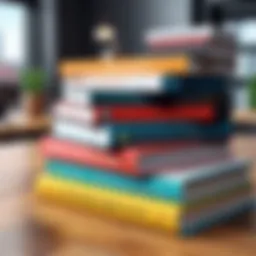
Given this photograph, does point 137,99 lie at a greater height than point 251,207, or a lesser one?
greater

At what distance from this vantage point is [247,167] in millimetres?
779

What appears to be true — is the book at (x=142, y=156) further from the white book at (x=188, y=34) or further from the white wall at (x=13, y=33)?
the white wall at (x=13, y=33)

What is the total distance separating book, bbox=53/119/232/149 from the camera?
28.1 inches

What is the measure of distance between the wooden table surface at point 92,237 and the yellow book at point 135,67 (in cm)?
20

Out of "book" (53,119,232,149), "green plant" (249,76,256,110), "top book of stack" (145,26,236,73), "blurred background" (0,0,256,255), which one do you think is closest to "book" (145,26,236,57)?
"top book of stack" (145,26,236,73)

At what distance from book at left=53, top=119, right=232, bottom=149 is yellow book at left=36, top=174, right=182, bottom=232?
2.7 inches

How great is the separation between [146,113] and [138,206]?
128 mm

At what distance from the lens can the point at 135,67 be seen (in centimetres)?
73

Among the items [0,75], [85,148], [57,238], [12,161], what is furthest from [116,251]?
[0,75]

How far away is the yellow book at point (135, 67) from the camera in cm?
71

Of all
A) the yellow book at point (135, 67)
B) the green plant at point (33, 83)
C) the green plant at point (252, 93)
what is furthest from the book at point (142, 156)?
the green plant at point (252, 93)

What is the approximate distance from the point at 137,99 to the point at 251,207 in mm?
232

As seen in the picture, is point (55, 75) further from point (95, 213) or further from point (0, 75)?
point (95, 213)

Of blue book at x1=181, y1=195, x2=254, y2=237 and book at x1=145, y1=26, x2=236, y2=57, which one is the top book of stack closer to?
book at x1=145, y1=26, x2=236, y2=57
